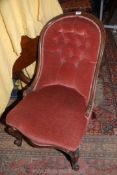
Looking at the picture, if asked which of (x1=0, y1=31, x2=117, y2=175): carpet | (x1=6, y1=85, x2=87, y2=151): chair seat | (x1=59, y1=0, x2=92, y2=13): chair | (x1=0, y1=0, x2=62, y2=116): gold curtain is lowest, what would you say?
(x1=0, y1=31, x2=117, y2=175): carpet

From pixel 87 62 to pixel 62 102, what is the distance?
317mm

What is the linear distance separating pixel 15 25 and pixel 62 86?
539 millimetres

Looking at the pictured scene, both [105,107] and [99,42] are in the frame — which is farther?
[105,107]

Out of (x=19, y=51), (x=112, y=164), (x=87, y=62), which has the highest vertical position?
(x=19, y=51)

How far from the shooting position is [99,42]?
1587 millimetres

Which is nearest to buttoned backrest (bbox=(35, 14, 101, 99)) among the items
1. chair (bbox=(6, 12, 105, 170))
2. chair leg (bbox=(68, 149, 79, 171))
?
chair (bbox=(6, 12, 105, 170))

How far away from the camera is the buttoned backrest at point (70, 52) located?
1.61 metres

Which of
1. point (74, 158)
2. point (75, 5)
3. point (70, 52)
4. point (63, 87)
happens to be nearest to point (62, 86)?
point (63, 87)

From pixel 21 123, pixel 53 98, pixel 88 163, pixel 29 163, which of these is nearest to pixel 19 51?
pixel 53 98

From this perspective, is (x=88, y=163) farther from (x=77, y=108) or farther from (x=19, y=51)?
(x=19, y=51)

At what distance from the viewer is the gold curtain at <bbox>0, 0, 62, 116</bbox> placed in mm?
1467

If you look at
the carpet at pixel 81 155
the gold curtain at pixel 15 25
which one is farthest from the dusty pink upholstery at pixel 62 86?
the carpet at pixel 81 155

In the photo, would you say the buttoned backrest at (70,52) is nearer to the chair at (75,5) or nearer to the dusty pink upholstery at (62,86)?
the dusty pink upholstery at (62,86)

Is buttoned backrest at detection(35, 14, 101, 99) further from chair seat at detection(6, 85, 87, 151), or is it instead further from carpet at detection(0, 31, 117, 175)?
carpet at detection(0, 31, 117, 175)
